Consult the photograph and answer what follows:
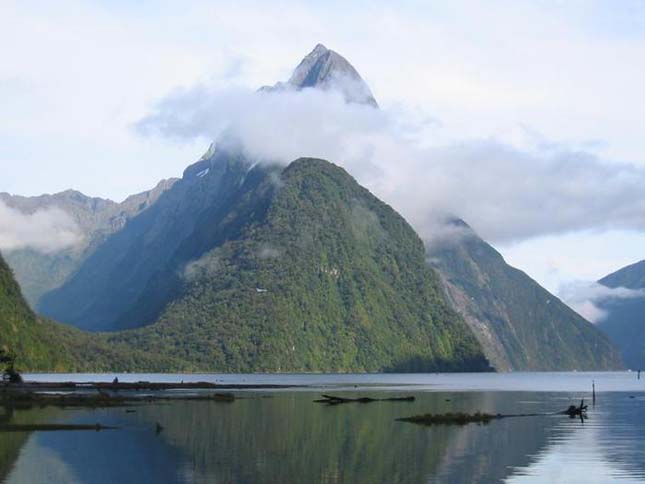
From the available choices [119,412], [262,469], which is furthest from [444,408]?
[262,469]

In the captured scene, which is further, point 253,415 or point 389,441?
point 253,415

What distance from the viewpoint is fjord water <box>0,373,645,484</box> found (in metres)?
65.8

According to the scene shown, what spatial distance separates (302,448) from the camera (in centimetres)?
8075

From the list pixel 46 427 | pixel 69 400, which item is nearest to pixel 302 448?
pixel 46 427

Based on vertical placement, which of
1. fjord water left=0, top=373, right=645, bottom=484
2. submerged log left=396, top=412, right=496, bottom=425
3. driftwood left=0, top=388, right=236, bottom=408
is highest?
driftwood left=0, top=388, right=236, bottom=408

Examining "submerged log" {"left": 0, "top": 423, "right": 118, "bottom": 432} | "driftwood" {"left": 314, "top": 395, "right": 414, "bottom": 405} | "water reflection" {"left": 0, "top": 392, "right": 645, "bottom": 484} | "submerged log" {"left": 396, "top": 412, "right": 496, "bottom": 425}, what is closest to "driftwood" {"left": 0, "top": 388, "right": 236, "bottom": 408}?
"water reflection" {"left": 0, "top": 392, "right": 645, "bottom": 484}

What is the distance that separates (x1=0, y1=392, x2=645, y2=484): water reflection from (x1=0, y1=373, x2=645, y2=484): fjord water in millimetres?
92

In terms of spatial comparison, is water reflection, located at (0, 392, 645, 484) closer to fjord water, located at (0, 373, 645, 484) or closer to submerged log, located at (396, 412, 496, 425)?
fjord water, located at (0, 373, 645, 484)

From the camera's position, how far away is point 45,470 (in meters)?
66.1

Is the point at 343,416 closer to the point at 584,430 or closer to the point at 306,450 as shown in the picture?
the point at 584,430

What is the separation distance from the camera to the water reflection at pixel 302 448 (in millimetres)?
65812

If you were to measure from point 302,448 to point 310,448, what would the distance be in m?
0.62

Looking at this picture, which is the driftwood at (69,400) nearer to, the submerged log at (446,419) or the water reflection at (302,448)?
the water reflection at (302,448)

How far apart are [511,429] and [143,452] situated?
3916 centimetres
